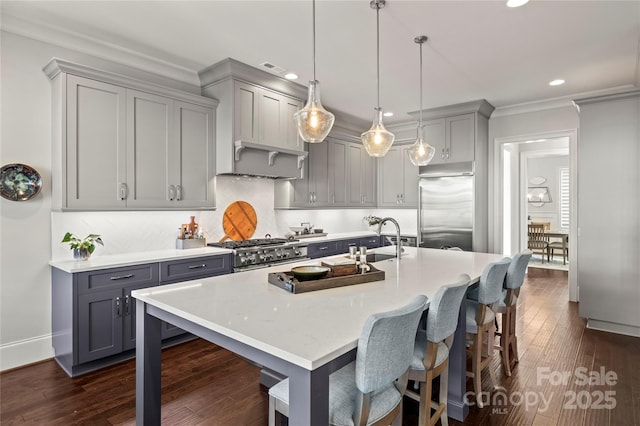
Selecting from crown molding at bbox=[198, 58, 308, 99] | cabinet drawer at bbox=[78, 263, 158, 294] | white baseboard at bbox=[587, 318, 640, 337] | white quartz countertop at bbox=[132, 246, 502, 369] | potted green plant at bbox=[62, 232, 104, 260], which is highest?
crown molding at bbox=[198, 58, 308, 99]

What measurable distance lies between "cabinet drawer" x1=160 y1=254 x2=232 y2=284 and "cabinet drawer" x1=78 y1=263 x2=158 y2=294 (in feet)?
0.33

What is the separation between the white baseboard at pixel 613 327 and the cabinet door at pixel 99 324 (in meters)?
4.84

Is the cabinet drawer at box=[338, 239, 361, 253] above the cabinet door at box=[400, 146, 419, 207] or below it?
below

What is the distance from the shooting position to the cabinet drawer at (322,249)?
4758 millimetres

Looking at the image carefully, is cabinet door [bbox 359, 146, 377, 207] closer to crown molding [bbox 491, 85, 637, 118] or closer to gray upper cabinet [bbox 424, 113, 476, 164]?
gray upper cabinet [bbox 424, 113, 476, 164]

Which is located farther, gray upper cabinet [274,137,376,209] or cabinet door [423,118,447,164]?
cabinet door [423,118,447,164]

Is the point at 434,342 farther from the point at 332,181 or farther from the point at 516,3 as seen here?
the point at 332,181

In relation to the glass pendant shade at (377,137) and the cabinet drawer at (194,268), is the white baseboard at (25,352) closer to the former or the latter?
the cabinet drawer at (194,268)

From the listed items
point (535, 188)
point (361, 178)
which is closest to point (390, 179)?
point (361, 178)

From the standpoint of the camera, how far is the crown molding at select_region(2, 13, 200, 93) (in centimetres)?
296

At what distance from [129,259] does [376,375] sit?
267 cm

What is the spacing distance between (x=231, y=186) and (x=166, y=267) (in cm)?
142

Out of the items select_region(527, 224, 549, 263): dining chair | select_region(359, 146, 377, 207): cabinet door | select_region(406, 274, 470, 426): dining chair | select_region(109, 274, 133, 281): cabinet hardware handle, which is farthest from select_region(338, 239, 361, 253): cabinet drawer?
select_region(527, 224, 549, 263): dining chair

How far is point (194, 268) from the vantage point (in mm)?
3494
